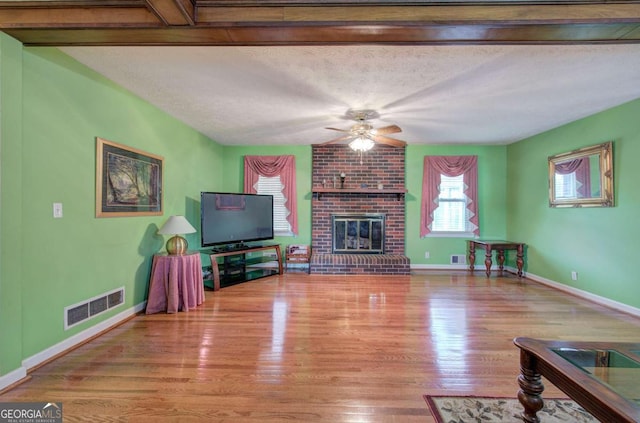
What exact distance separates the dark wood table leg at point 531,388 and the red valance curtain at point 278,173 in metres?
4.24

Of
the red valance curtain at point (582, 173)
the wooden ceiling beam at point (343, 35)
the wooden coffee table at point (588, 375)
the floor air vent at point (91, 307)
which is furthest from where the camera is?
the red valance curtain at point (582, 173)

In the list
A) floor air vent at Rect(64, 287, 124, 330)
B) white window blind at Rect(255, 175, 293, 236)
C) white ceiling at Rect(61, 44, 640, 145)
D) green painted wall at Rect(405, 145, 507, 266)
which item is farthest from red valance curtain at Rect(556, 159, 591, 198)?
floor air vent at Rect(64, 287, 124, 330)

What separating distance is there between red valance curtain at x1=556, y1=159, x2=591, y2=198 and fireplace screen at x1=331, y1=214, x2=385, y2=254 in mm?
2792

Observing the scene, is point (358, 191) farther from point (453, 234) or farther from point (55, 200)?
point (55, 200)

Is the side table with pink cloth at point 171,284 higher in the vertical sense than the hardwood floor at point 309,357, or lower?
higher

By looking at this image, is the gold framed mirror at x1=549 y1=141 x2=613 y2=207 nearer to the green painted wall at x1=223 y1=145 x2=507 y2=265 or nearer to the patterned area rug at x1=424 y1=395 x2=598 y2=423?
the green painted wall at x1=223 y1=145 x2=507 y2=265

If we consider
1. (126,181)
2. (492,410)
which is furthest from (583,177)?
(126,181)

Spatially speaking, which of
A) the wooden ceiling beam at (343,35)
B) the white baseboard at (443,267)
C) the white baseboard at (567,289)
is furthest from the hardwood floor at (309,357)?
the wooden ceiling beam at (343,35)

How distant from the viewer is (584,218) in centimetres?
361

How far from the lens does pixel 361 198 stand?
5301mm

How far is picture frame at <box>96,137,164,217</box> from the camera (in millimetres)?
2520

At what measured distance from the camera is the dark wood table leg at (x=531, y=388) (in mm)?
1251

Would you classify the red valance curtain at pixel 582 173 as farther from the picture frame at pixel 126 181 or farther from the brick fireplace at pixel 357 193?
the picture frame at pixel 126 181

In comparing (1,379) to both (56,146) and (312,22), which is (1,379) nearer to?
(56,146)
